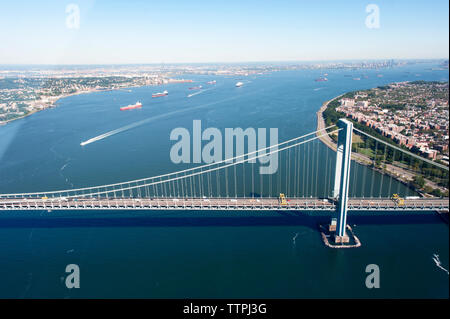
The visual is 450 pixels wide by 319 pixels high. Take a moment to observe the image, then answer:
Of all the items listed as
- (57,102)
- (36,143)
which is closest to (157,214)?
(36,143)

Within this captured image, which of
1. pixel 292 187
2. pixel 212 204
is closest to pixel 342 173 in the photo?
pixel 212 204

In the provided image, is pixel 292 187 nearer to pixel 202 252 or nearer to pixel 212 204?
pixel 212 204

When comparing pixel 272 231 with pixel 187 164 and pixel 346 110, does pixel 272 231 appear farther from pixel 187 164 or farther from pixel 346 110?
pixel 346 110

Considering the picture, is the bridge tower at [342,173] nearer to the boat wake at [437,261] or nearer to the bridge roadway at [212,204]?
the bridge roadway at [212,204]

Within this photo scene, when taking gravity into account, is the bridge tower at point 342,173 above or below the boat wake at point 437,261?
above

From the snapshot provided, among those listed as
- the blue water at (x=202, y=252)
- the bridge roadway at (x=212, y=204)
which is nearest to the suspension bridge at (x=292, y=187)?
the bridge roadway at (x=212, y=204)

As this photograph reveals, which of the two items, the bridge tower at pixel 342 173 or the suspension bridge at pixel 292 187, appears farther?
the suspension bridge at pixel 292 187

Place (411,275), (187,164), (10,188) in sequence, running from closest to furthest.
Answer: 1. (411,275)
2. (10,188)
3. (187,164)
